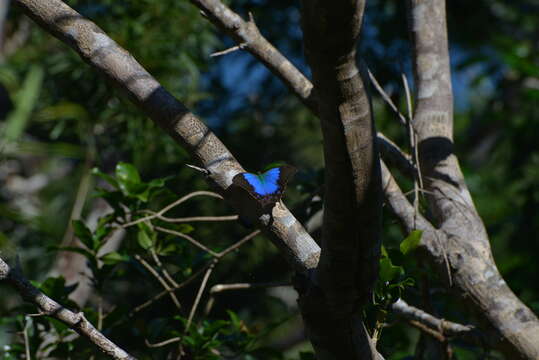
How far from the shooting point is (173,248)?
1.84 metres

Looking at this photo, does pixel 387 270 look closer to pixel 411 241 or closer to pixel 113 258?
pixel 411 241

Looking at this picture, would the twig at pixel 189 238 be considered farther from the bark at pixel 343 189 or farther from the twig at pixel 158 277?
the bark at pixel 343 189

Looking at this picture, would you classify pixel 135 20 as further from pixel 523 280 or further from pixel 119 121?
pixel 523 280

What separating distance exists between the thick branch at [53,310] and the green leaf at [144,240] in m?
0.61

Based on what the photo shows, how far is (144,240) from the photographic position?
1.79 m

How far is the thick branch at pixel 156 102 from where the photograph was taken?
3.87 ft

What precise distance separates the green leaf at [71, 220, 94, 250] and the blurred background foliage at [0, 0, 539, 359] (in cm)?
12

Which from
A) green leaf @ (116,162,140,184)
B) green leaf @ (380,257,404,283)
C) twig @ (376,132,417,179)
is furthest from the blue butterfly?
green leaf @ (116,162,140,184)

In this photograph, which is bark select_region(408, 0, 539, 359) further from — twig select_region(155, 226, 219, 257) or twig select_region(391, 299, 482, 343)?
twig select_region(155, 226, 219, 257)

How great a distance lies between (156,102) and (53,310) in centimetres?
42

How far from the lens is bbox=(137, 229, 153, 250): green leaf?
1.79 meters

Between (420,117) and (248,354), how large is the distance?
838 mm

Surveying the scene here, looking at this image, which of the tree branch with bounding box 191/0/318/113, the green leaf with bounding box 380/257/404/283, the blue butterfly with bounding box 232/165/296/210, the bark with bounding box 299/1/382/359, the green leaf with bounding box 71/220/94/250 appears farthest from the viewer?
the green leaf with bounding box 71/220/94/250

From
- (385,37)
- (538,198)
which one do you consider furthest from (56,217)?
(538,198)
